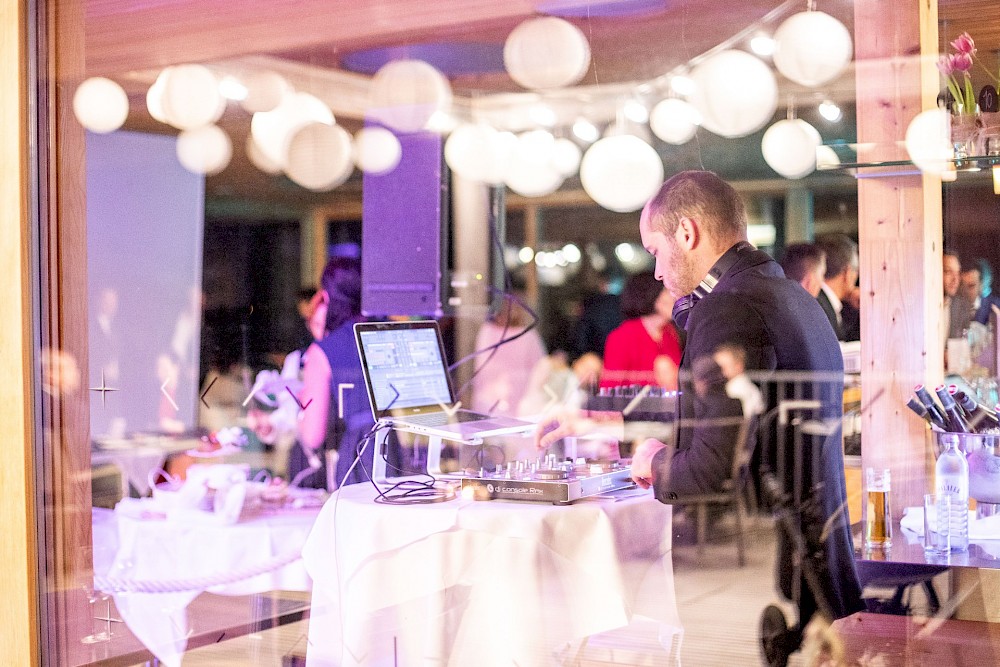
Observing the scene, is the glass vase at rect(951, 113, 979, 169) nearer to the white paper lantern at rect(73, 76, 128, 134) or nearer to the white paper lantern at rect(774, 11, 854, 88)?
the white paper lantern at rect(774, 11, 854, 88)

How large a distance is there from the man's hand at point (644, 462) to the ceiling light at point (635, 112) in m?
1.03

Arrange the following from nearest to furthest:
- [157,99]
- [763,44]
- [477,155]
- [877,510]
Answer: [877,510] → [763,44] → [157,99] → [477,155]

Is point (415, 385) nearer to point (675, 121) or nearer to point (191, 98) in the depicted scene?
point (675, 121)

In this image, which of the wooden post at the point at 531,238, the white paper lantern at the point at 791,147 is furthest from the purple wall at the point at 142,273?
the white paper lantern at the point at 791,147

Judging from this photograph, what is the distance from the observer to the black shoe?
2.05 metres

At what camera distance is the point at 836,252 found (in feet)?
6.77

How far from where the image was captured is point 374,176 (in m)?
2.95

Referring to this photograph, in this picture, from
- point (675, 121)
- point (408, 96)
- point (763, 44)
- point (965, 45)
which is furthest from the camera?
point (408, 96)

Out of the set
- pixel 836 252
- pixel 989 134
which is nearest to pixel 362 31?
pixel 836 252

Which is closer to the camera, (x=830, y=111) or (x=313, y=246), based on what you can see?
(x=830, y=111)

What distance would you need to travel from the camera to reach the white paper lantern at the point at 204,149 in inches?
150

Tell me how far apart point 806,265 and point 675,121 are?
0.75m

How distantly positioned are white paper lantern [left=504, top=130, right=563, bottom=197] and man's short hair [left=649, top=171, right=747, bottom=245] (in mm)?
406

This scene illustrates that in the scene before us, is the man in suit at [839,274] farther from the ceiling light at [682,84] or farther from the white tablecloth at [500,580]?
the ceiling light at [682,84]
